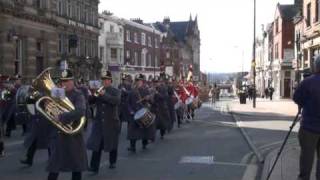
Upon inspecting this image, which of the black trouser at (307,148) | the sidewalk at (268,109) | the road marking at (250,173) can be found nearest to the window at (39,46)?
the sidewalk at (268,109)

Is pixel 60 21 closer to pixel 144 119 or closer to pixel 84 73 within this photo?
pixel 84 73

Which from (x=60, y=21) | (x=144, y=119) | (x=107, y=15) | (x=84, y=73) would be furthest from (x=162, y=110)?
(x=107, y=15)

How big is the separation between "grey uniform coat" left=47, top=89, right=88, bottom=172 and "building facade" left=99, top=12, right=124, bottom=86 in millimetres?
54858

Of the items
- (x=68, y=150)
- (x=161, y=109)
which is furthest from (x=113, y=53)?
(x=68, y=150)

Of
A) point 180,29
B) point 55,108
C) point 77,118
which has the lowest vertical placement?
point 77,118

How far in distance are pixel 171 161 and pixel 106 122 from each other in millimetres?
2238

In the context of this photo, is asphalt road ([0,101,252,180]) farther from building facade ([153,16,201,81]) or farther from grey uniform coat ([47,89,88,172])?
building facade ([153,16,201,81])

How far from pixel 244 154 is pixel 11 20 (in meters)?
25.1

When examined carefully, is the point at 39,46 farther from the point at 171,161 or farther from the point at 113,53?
the point at 171,161

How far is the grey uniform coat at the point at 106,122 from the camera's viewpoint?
11188 mm

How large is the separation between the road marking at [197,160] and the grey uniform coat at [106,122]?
2062 mm

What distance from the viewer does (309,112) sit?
8469 mm

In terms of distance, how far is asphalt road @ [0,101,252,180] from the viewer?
11.0 meters

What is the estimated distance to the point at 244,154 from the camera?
14328mm
